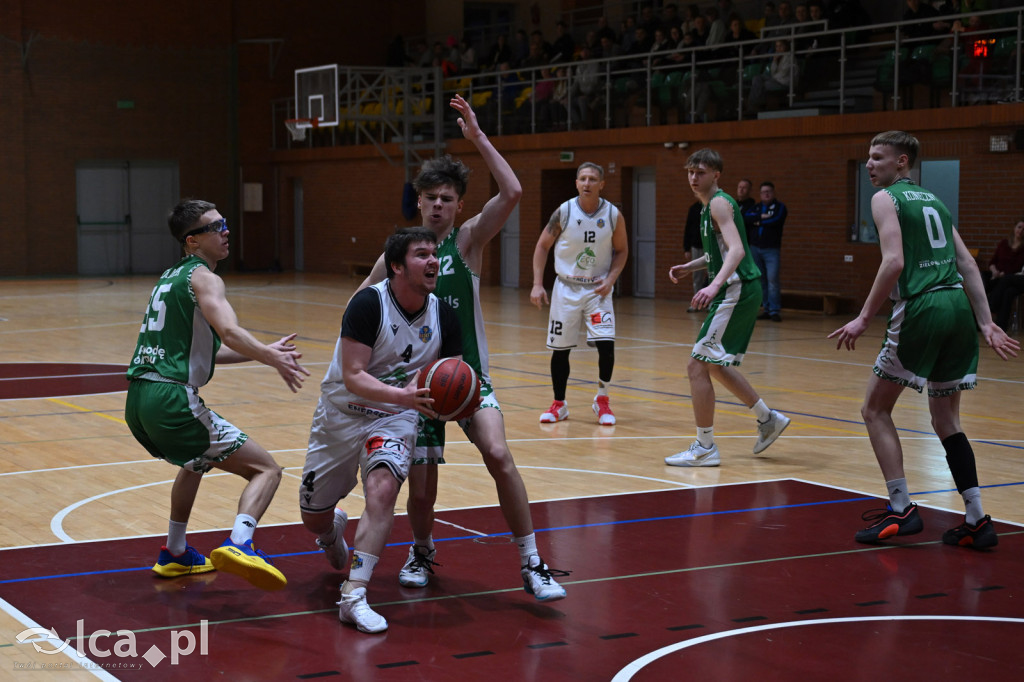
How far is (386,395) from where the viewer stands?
14.5ft

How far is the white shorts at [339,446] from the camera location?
4.61 m

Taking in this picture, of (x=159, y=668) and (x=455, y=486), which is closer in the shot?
(x=159, y=668)

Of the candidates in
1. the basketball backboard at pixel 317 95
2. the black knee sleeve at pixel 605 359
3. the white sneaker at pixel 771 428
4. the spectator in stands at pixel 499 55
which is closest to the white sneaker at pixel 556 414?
the black knee sleeve at pixel 605 359

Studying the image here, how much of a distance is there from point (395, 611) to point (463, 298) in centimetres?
130

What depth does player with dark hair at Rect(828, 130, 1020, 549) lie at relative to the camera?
550 cm

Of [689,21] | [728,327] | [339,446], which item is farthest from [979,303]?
[689,21]

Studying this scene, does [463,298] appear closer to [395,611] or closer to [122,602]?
[395,611]

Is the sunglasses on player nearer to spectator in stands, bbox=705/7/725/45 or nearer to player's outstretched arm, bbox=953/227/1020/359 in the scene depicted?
player's outstretched arm, bbox=953/227/1020/359

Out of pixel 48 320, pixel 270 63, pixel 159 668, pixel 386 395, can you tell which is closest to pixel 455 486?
pixel 386 395

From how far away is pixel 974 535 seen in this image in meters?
5.45

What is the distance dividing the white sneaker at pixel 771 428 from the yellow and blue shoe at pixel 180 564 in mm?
3872

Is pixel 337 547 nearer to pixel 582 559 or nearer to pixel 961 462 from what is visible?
pixel 582 559

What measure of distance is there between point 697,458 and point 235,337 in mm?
3577

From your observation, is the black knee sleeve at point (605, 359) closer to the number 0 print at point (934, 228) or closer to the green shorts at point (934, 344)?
the green shorts at point (934, 344)
